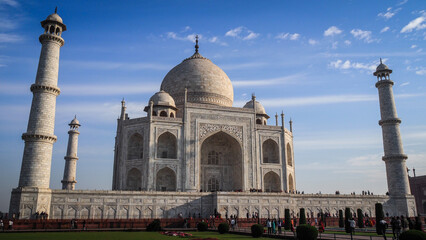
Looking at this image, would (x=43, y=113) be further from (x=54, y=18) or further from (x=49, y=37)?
(x=54, y=18)

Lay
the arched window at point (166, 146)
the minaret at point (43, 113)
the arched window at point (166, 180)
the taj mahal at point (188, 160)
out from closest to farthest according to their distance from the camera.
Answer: the minaret at point (43, 113), the taj mahal at point (188, 160), the arched window at point (166, 180), the arched window at point (166, 146)

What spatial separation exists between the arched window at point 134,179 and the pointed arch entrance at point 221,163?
505 centimetres

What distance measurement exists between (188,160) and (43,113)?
1062 cm

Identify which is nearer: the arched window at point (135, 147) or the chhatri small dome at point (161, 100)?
the arched window at point (135, 147)

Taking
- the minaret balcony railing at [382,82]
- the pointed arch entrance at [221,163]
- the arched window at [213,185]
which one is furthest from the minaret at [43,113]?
the minaret balcony railing at [382,82]

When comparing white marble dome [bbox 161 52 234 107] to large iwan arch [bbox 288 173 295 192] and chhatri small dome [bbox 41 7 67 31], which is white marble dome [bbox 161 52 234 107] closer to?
large iwan arch [bbox 288 173 295 192]

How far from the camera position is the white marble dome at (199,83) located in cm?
Result: 3216

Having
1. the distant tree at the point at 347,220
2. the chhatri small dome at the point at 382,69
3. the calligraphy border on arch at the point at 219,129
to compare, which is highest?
the chhatri small dome at the point at 382,69

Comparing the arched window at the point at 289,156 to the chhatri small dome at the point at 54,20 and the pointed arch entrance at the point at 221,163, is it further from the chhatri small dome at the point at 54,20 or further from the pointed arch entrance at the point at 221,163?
the chhatri small dome at the point at 54,20

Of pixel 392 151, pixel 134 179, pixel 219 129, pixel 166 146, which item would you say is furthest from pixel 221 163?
pixel 392 151

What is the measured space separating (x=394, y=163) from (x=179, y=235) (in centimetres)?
1968

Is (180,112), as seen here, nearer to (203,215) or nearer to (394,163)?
(203,215)

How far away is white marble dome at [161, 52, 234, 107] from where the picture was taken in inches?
1266

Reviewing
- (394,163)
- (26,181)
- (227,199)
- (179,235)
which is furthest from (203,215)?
(394,163)
